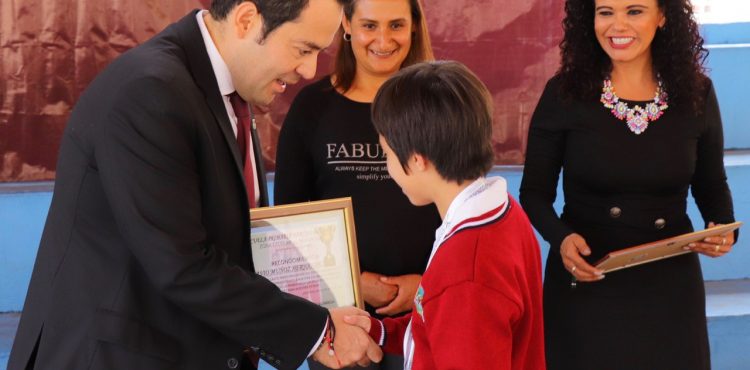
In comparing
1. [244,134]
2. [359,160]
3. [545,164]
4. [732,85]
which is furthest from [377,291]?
A: [732,85]

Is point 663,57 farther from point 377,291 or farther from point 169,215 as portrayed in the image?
point 169,215

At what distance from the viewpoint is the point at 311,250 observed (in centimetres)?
211

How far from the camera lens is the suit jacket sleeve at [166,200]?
1646 mm

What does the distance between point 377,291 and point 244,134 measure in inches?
25.6

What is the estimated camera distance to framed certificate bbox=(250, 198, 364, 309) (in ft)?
6.64

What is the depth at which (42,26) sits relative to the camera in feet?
12.7

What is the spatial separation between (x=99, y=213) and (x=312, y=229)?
1.79ft

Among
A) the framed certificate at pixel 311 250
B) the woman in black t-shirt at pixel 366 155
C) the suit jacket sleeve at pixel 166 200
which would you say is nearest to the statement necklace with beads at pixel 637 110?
the woman in black t-shirt at pixel 366 155

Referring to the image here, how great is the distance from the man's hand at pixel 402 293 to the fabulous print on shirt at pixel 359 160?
28 centimetres

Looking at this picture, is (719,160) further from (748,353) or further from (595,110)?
(748,353)

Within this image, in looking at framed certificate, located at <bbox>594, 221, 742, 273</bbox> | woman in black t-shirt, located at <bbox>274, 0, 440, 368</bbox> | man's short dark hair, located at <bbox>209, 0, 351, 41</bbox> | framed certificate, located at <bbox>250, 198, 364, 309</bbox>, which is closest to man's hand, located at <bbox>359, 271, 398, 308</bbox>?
woman in black t-shirt, located at <bbox>274, 0, 440, 368</bbox>

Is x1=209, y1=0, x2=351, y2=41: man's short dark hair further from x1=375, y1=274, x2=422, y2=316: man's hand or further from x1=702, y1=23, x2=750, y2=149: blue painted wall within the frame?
x1=702, y1=23, x2=750, y2=149: blue painted wall

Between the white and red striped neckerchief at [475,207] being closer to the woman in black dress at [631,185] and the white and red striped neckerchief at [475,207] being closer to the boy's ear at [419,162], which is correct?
the boy's ear at [419,162]

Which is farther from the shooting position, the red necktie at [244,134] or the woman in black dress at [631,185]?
the woman in black dress at [631,185]
